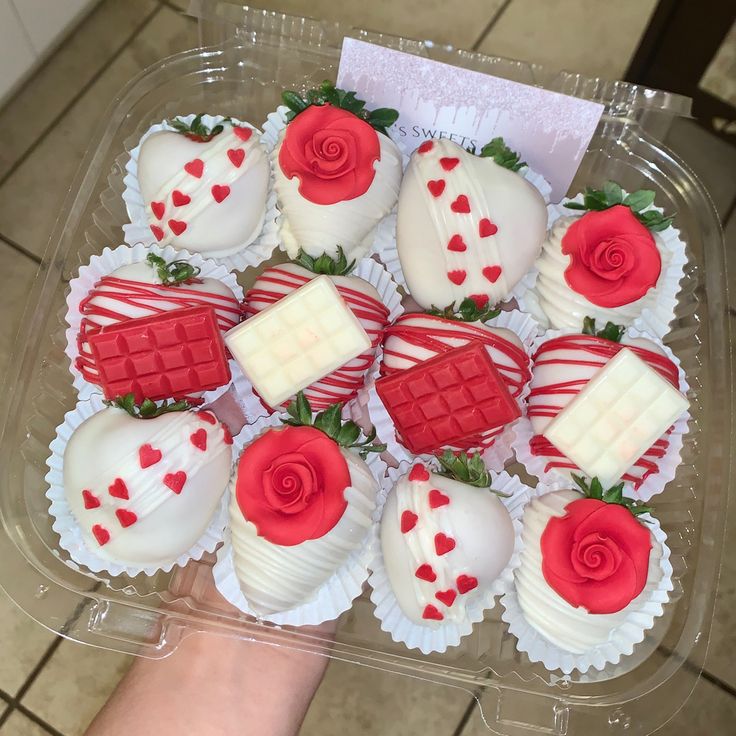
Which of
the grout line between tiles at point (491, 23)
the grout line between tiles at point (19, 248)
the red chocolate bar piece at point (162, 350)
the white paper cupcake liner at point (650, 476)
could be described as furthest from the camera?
the grout line between tiles at point (491, 23)

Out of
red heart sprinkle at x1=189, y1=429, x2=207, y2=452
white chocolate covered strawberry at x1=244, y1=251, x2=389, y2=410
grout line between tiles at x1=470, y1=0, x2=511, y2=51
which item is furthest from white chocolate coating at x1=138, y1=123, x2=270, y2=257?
grout line between tiles at x1=470, y1=0, x2=511, y2=51

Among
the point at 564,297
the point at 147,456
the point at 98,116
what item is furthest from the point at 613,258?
the point at 98,116

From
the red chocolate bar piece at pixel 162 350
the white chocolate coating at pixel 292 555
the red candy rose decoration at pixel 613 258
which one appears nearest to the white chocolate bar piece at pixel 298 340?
the red chocolate bar piece at pixel 162 350

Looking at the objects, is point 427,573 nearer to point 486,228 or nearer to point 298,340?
point 298,340

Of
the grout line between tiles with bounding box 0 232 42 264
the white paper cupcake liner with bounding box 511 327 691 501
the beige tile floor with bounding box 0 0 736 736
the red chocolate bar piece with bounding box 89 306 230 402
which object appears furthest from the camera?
the grout line between tiles with bounding box 0 232 42 264

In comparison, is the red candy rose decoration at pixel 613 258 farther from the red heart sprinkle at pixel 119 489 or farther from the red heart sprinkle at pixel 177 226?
the red heart sprinkle at pixel 119 489

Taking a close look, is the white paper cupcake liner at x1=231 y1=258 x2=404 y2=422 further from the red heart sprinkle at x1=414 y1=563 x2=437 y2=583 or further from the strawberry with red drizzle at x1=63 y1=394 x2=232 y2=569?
the red heart sprinkle at x1=414 y1=563 x2=437 y2=583

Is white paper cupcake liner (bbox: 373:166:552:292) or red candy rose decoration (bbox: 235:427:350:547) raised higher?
white paper cupcake liner (bbox: 373:166:552:292)
